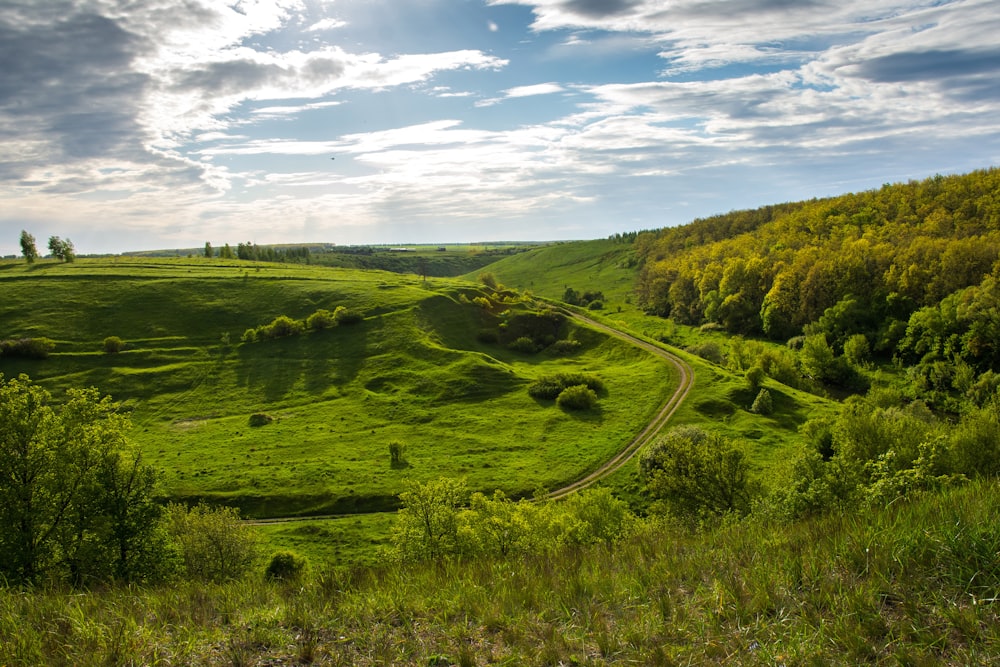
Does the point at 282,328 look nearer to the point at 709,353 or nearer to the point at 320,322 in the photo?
the point at 320,322

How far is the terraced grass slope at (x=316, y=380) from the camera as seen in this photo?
5628cm

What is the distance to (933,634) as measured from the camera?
5.76 metres

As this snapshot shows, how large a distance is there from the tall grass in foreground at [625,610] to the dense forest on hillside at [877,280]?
92141 millimetres

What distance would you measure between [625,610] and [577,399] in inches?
A: 2689

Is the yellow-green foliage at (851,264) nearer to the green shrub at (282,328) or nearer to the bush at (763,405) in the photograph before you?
the bush at (763,405)

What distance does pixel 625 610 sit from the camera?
7262 mm

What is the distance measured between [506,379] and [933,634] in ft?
261

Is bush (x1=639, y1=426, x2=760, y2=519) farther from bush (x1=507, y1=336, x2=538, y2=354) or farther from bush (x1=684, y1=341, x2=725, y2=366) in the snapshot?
bush (x1=507, y1=336, x2=538, y2=354)

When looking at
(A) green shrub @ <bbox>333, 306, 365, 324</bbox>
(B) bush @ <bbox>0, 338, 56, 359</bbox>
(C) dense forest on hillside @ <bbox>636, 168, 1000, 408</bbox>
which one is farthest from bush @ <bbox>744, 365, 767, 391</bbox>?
(B) bush @ <bbox>0, 338, 56, 359</bbox>

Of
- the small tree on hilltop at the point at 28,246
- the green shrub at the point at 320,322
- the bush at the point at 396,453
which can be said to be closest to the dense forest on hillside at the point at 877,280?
the bush at the point at 396,453

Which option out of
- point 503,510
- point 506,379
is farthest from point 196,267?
point 503,510

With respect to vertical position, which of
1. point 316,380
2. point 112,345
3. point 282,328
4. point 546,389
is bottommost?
point 546,389

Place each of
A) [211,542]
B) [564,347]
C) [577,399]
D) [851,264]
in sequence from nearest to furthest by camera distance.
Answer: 1. [211,542]
2. [577,399]
3. [564,347]
4. [851,264]

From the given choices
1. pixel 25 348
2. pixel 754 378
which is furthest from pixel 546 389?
pixel 25 348
